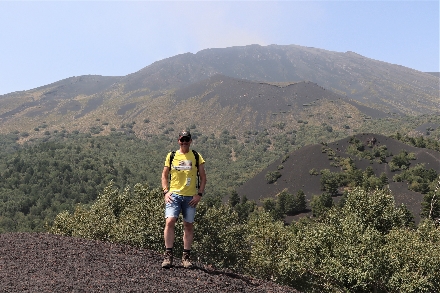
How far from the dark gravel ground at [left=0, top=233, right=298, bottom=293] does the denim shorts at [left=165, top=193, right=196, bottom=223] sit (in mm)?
1469

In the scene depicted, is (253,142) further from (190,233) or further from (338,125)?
(190,233)

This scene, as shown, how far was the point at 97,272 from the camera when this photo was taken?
7984 millimetres

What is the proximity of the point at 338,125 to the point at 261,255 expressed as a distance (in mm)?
128590

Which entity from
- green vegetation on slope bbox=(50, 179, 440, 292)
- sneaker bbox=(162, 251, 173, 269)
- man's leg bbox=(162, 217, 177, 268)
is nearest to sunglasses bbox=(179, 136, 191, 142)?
man's leg bbox=(162, 217, 177, 268)

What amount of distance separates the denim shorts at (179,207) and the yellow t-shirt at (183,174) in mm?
130

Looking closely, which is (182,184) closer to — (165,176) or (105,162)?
(165,176)

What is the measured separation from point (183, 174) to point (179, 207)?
0.84 metres

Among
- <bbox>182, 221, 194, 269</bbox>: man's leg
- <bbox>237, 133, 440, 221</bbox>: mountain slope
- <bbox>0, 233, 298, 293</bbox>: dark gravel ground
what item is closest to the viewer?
<bbox>0, 233, 298, 293</bbox>: dark gravel ground

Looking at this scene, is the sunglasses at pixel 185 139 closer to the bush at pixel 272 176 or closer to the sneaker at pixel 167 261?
the sneaker at pixel 167 261

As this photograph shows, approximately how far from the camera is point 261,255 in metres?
27.7

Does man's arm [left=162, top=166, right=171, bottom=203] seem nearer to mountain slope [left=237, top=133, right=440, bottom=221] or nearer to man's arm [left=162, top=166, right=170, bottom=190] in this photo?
man's arm [left=162, top=166, right=170, bottom=190]

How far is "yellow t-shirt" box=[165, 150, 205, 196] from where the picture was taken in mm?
7992

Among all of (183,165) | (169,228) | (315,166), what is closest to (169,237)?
(169,228)

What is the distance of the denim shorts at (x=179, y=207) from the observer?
8.00 meters
